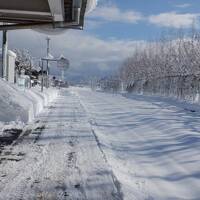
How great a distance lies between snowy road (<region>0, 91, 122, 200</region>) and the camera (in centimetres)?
613

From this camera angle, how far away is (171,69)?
191 feet

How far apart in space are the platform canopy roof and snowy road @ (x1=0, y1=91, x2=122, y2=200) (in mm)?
3256

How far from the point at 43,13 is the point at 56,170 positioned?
606 centimetres

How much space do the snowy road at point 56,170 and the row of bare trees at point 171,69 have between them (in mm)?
25157

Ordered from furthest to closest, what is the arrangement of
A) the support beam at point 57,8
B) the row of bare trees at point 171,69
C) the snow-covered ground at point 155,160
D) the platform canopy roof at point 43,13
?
the row of bare trees at point 171,69 → the platform canopy roof at point 43,13 → the support beam at point 57,8 → the snow-covered ground at point 155,160

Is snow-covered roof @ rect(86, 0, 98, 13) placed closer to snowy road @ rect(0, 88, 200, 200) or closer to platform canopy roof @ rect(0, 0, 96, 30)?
platform canopy roof @ rect(0, 0, 96, 30)

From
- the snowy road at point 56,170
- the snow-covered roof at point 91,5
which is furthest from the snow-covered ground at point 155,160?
the snow-covered roof at point 91,5

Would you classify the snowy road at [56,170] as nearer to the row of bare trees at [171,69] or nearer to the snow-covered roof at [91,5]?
the snow-covered roof at [91,5]

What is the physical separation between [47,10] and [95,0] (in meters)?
2.84

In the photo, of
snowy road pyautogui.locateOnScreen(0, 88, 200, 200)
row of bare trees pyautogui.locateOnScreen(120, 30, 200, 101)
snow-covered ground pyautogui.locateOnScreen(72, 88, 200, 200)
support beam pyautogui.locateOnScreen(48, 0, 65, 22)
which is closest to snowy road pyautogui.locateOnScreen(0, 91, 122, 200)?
snowy road pyautogui.locateOnScreen(0, 88, 200, 200)

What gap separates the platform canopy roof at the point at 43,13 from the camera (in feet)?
35.2

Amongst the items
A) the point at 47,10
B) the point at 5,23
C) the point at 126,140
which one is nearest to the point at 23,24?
the point at 5,23

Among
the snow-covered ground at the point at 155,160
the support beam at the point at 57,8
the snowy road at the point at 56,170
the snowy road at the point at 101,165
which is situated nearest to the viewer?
the snowy road at the point at 56,170

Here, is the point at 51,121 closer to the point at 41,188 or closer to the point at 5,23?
the point at 5,23
